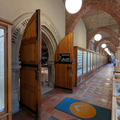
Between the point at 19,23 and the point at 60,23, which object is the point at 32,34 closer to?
the point at 19,23

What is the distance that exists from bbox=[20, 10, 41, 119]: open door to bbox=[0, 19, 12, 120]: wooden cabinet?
62 cm

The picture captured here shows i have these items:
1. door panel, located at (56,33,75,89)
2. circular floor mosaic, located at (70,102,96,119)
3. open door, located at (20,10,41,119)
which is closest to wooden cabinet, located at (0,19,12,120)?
open door, located at (20,10,41,119)

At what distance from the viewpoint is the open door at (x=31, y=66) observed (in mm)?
1794

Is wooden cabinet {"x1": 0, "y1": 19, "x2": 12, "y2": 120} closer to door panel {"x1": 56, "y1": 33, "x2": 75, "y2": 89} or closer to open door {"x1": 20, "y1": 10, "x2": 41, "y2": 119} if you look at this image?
open door {"x1": 20, "y1": 10, "x2": 41, "y2": 119}

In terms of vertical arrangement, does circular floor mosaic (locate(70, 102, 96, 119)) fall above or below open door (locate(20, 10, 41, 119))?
below

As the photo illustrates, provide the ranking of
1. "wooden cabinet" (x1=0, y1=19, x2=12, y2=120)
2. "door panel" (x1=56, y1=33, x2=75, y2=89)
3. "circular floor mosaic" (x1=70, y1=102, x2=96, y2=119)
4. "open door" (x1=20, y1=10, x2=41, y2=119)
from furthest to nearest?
"door panel" (x1=56, y1=33, x2=75, y2=89), "circular floor mosaic" (x1=70, y1=102, x2=96, y2=119), "open door" (x1=20, y1=10, x2=41, y2=119), "wooden cabinet" (x1=0, y1=19, x2=12, y2=120)

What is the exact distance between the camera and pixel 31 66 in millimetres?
1974

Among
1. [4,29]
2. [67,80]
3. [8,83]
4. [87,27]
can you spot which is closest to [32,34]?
[4,29]

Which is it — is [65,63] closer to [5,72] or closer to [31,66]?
[31,66]

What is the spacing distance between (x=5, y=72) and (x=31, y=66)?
→ 0.74 m

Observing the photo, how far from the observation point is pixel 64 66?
11.4 ft

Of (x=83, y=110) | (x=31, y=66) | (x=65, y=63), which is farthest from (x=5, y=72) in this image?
(x=65, y=63)

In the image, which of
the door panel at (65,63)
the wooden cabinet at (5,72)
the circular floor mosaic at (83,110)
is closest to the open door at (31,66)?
the wooden cabinet at (5,72)

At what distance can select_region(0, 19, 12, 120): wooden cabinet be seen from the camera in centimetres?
123
